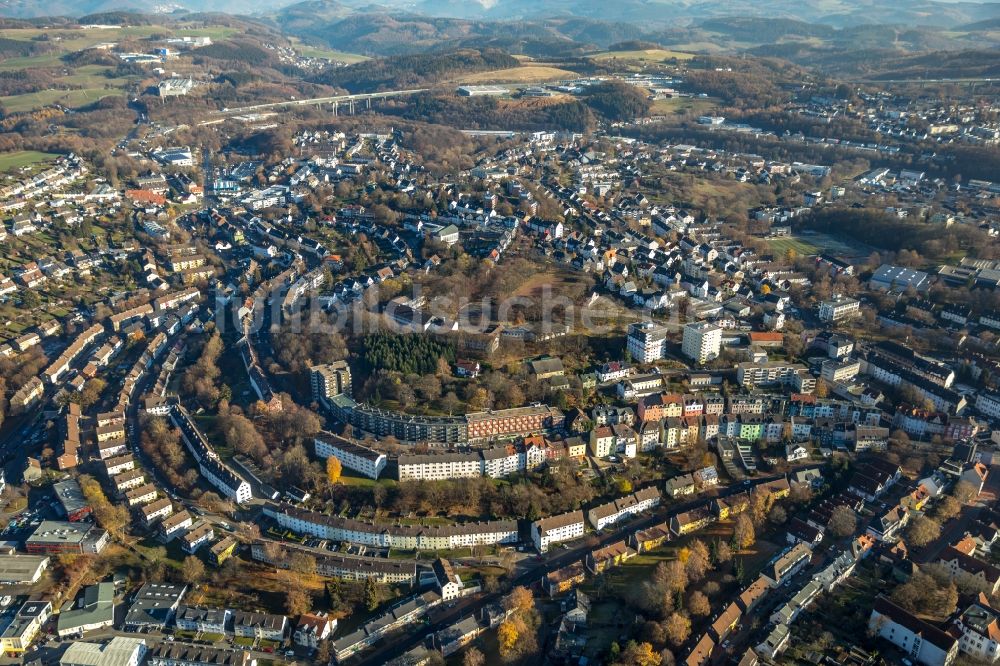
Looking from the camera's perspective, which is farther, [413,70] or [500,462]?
[413,70]

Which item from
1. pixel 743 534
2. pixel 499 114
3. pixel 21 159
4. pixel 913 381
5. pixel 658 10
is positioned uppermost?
pixel 658 10

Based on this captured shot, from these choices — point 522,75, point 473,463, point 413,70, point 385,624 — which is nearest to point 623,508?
point 473,463

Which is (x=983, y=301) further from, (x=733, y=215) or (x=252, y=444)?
(x=252, y=444)

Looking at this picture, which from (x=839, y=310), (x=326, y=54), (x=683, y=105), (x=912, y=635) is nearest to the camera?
(x=912, y=635)

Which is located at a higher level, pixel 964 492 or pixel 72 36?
pixel 72 36

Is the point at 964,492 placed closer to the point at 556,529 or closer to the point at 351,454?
the point at 556,529
